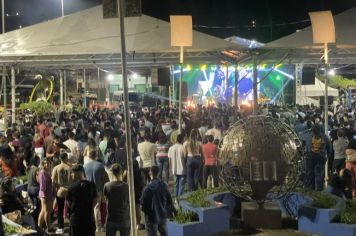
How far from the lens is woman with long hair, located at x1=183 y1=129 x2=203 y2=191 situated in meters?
11.0

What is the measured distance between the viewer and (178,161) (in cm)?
1088

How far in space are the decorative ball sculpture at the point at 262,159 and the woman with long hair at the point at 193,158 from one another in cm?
282

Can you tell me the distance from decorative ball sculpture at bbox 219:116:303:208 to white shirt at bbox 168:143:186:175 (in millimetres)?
2726

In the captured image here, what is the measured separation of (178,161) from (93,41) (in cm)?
553

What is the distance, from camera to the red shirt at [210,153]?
36.8 feet

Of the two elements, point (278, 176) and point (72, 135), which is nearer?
point (278, 176)

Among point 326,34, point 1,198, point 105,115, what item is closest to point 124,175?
point 1,198

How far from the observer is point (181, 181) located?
36.3 feet

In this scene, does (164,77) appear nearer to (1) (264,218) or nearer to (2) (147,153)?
(2) (147,153)

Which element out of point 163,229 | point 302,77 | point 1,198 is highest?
point 302,77

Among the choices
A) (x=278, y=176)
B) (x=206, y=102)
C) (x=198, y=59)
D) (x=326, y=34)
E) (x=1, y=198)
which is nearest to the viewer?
(x=1, y=198)

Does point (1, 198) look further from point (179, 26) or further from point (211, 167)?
point (179, 26)

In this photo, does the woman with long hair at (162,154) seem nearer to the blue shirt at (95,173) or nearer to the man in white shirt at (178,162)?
the man in white shirt at (178,162)

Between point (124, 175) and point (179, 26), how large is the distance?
527 centimetres
